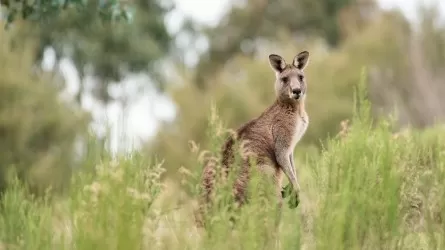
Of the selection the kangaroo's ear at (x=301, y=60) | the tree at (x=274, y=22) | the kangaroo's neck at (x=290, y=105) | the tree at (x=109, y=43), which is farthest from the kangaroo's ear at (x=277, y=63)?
the tree at (x=274, y=22)

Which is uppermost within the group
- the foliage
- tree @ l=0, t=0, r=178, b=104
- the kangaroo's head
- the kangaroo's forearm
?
tree @ l=0, t=0, r=178, b=104

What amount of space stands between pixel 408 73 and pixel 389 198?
3399 cm

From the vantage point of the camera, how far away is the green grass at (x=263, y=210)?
19.7ft

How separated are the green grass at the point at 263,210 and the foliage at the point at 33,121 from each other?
625 inches

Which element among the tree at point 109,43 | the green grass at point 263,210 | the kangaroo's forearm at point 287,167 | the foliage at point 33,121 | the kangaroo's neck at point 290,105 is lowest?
the green grass at point 263,210

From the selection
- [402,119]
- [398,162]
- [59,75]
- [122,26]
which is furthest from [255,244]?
[122,26]

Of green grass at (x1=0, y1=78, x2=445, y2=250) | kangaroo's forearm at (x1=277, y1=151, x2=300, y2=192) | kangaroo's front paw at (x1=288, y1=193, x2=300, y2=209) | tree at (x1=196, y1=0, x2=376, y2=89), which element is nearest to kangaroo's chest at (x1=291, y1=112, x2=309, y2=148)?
kangaroo's forearm at (x1=277, y1=151, x2=300, y2=192)

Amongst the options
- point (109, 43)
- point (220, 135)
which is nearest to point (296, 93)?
point (220, 135)

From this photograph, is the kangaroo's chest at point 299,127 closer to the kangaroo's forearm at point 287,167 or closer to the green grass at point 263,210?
the kangaroo's forearm at point 287,167

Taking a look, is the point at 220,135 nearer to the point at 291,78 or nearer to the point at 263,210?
the point at 263,210

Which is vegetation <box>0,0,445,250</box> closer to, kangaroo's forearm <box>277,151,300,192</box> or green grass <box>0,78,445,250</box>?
green grass <box>0,78,445,250</box>

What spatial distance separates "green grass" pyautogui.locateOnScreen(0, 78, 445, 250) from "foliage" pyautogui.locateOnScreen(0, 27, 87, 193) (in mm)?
15883

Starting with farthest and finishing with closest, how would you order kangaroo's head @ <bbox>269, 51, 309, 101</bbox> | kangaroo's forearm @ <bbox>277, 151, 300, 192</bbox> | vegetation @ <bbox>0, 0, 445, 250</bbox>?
kangaroo's head @ <bbox>269, 51, 309, 101</bbox> → kangaroo's forearm @ <bbox>277, 151, 300, 192</bbox> → vegetation @ <bbox>0, 0, 445, 250</bbox>

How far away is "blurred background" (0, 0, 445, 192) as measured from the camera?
24438 mm
